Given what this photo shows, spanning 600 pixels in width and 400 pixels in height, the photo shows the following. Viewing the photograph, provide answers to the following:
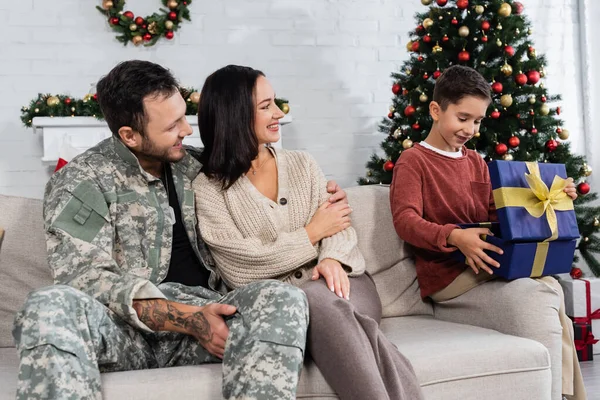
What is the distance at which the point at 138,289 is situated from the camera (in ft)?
5.84

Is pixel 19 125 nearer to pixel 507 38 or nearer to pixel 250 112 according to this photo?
pixel 250 112

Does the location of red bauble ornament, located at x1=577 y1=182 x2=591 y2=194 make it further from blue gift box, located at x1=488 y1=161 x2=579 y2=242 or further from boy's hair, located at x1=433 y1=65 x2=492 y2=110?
blue gift box, located at x1=488 y1=161 x2=579 y2=242

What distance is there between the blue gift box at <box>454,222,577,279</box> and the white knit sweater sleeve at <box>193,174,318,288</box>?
0.53 m

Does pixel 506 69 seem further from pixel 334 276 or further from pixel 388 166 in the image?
pixel 334 276

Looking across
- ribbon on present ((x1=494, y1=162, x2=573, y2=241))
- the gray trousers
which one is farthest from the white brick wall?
the gray trousers

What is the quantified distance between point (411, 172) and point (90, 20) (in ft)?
8.64

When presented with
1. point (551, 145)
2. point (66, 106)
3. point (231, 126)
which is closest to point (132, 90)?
point (231, 126)

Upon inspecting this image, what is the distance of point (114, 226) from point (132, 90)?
1.30 ft

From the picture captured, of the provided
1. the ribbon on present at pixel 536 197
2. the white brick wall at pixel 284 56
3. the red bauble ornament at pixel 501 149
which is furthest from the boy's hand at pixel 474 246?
the white brick wall at pixel 284 56

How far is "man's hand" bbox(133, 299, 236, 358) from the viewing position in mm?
1769

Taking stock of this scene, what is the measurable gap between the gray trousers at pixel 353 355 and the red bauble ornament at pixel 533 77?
2.19 meters

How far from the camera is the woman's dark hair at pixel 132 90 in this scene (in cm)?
211

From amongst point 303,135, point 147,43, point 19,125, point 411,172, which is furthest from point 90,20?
point 411,172

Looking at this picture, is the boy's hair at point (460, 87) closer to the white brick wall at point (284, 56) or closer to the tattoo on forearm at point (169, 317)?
the tattoo on forearm at point (169, 317)
